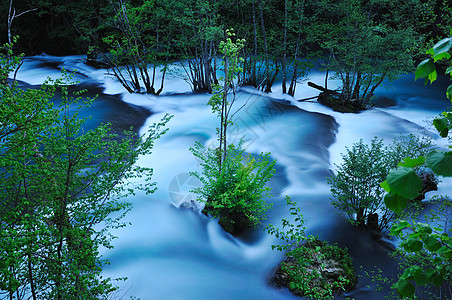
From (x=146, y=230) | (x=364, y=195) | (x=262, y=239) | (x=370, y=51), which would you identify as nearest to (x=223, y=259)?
(x=262, y=239)

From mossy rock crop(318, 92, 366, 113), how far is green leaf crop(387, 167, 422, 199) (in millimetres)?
13438

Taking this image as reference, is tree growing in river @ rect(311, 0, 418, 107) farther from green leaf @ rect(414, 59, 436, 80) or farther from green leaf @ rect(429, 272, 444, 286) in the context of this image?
green leaf @ rect(429, 272, 444, 286)

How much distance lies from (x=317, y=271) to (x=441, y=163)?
4857 mm

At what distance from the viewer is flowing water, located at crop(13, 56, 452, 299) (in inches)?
234

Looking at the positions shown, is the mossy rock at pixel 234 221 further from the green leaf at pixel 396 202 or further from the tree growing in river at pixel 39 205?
the green leaf at pixel 396 202

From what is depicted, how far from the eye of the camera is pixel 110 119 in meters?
11.5

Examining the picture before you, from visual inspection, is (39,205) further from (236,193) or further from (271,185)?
(271,185)

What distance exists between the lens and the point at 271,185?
28.5ft

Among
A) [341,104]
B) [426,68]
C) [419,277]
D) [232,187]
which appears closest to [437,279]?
[419,277]

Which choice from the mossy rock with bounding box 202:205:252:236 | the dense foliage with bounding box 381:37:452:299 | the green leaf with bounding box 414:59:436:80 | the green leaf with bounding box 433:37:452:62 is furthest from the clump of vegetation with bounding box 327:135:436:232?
the green leaf with bounding box 433:37:452:62

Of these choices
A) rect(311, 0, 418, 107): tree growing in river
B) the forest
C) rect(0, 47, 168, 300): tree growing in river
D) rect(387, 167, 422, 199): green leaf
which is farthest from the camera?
rect(311, 0, 418, 107): tree growing in river

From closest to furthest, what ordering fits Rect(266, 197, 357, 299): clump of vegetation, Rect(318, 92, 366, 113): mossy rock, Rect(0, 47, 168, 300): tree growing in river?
1. Rect(0, 47, 168, 300): tree growing in river
2. Rect(266, 197, 357, 299): clump of vegetation
3. Rect(318, 92, 366, 113): mossy rock

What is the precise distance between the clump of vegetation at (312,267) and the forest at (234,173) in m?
0.03

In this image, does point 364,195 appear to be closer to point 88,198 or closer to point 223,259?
point 223,259
